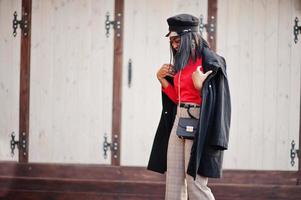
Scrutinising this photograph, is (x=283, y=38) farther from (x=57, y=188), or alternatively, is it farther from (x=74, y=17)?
(x=57, y=188)

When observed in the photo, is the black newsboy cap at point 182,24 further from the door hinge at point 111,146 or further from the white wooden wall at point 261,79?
the door hinge at point 111,146

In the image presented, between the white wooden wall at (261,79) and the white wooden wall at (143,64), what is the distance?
0.43 m

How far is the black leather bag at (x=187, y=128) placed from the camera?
486cm

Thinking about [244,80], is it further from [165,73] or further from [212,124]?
[212,124]

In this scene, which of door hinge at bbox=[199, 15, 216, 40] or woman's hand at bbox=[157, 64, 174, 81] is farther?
door hinge at bbox=[199, 15, 216, 40]

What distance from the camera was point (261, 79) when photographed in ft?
22.1

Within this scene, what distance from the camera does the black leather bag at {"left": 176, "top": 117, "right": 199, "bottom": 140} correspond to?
486 cm

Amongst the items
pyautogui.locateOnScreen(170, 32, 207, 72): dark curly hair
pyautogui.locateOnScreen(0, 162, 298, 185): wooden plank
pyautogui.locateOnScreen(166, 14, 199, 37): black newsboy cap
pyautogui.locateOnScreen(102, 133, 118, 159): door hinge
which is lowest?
pyautogui.locateOnScreen(0, 162, 298, 185): wooden plank

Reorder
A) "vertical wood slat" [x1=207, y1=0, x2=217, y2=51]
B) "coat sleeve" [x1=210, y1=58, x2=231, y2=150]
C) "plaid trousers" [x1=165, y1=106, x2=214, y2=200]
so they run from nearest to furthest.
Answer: "coat sleeve" [x1=210, y1=58, x2=231, y2=150] → "plaid trousers" [x1=165, y1=106, x2=214, y2=200] → "vertical wood slat" [x1=207, y1=0, x2=217, y2=51]

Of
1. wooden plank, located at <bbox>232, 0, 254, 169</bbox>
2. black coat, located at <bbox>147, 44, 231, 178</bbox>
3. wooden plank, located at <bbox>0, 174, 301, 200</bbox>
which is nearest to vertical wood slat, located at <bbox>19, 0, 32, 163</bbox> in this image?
wooden plank, located at <bbox>0, 174, 301, 200</bbox>

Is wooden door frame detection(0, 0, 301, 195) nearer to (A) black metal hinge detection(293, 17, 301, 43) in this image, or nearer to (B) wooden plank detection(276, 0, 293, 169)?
(B) wooden plank detection(276, 0, 293, 169)

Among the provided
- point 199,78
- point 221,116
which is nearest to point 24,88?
point 199,78

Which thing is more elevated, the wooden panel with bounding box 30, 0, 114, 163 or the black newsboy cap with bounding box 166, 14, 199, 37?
the black newsboy cap with bounding box 166, 14, 199, 37

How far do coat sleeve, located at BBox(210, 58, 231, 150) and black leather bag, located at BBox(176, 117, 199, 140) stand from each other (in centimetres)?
15
